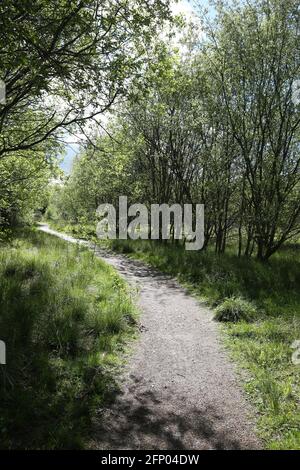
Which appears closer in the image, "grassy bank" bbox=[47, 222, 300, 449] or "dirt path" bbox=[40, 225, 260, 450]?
"dirt path" bbox=[40, 225, 260, 450]

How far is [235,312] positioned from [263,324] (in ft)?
2.53

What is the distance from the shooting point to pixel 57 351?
612 cm

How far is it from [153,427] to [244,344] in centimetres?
280

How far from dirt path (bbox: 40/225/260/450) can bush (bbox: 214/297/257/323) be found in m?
0.30

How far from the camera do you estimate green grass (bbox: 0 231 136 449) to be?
176 inches
